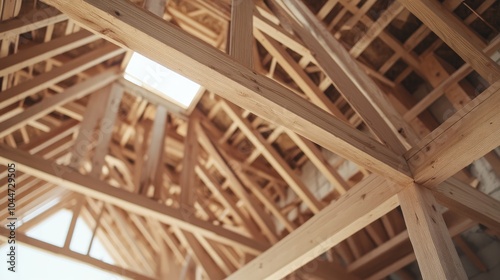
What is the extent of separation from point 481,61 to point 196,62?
167cm

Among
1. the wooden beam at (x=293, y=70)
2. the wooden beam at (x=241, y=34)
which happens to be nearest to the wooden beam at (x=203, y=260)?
the wooden beam at (x=293, y=70)

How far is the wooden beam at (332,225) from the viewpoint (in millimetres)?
2695

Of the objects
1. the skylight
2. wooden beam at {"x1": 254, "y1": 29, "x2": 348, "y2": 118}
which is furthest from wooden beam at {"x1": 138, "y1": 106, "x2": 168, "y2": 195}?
wooden beam at {"x1": 254, "y1": 29, "x2": 348, "y2": 118}

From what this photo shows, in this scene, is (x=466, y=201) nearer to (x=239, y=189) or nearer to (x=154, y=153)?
(x=239, y=189)

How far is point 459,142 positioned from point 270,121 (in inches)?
42.3

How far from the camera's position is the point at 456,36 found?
2432mm

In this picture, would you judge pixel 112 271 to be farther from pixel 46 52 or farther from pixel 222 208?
pixel 46 52

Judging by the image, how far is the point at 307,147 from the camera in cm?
455

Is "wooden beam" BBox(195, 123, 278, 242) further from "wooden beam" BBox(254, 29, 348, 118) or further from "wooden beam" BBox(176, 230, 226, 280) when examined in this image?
"wooden beam" BBox(254, 29, 348, 118)

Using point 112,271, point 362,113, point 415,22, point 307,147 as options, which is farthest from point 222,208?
point 362,113

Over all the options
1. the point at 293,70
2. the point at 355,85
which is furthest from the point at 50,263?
the point at 355,85

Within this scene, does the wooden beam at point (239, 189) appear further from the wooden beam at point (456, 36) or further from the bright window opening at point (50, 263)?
the bright window opening at point (50, 263)

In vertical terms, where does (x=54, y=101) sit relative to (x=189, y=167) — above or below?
above

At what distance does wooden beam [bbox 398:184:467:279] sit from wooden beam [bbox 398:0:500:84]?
2.57ft
